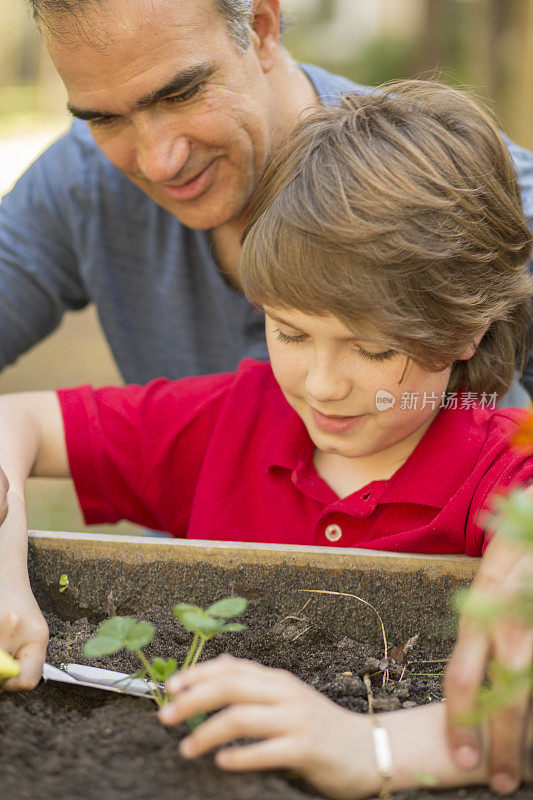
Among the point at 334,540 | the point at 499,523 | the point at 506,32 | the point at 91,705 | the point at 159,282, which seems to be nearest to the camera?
the point at 499,523

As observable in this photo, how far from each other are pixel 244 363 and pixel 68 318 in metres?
5.47

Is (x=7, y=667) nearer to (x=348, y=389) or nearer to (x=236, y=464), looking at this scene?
(x=348, y=389)

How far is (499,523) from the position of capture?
0.76 m

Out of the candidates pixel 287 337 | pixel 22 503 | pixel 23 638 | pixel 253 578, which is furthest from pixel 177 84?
pixel 23 638

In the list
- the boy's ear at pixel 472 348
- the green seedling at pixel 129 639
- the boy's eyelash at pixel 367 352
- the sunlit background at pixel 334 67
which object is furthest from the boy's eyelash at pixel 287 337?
the sunlit background at pixel 334 67

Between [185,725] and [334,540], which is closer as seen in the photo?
[185,725]

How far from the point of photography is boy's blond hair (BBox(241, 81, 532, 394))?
1288 millimetres

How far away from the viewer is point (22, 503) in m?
1.43

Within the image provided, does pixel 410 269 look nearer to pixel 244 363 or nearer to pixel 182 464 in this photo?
pixel 244 363

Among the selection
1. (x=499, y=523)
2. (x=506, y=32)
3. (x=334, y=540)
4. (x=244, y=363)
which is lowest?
(x=334, y=540)

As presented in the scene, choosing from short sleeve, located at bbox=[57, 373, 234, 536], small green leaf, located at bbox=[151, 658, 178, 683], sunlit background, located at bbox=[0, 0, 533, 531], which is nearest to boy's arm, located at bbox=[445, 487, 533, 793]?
small green leaf, located at bbox=[151, 658, 178, 683]

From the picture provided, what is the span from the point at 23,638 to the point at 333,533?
0.61 m

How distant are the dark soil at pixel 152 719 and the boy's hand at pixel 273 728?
30 millimetres

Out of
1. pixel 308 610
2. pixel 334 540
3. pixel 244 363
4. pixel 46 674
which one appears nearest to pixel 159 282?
pixel 244 363
